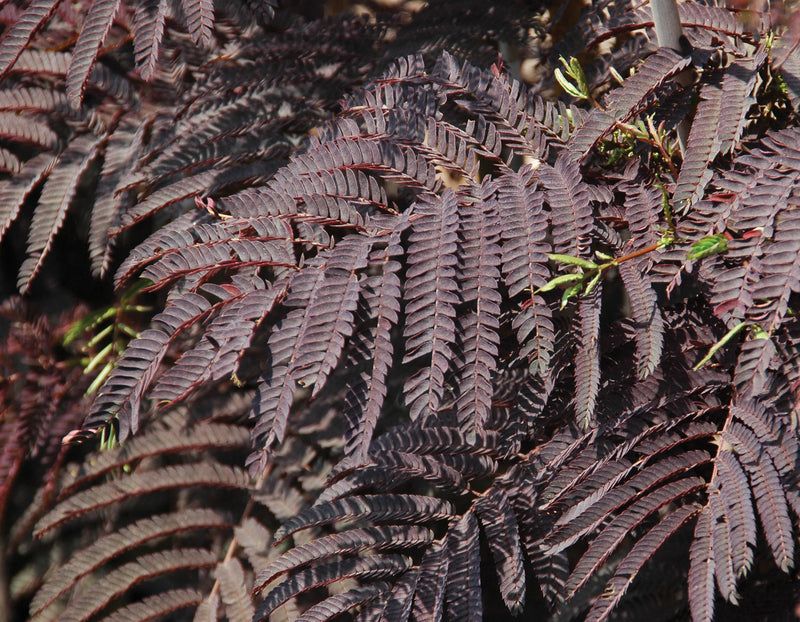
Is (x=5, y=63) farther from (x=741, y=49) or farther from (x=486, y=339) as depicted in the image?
(x=741, y=49)

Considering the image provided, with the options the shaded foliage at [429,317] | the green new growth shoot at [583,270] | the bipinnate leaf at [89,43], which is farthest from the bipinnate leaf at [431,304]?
the bipinnate leaf at [89,43]

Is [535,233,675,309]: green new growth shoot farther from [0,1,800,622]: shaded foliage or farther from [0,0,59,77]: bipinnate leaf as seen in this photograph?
[0,0,59,77]: bipinnate leaf

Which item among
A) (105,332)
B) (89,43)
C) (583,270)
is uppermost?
(89,43)

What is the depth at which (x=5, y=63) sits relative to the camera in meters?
0.90

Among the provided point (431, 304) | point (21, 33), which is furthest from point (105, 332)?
point (431, 304)

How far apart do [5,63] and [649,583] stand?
1260 mm

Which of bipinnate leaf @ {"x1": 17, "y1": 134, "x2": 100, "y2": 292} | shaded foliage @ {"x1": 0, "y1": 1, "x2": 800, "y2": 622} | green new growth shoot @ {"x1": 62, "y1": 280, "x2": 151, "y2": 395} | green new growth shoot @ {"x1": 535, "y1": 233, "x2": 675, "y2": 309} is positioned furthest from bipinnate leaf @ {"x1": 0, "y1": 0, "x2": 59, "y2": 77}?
green new growth shoot @ {"x1": 535, "y1": 233, "x2": 675, "y2": 309}

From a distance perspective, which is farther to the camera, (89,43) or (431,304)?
(89,43)

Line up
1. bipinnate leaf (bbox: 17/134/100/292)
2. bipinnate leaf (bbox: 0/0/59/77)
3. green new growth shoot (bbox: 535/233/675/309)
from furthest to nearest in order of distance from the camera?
bipinnate leaf (bbox: 17/134/100/292) < bipinnate leaf (bbox: 0/0/59/77) < green new growth shoot (bbox: 535/233/675/309)

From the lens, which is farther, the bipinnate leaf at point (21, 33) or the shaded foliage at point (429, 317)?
the bipinnate leaf at point (21, 33)

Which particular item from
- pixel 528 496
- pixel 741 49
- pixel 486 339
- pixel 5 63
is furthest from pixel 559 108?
pixel 5 63

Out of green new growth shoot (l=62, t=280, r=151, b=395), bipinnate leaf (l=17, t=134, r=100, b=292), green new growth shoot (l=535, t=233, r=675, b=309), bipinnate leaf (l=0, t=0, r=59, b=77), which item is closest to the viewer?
green new growth shoot (l=535, t=233, r=675, b=309)

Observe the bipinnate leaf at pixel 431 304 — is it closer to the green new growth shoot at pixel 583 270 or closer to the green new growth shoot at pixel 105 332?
the green new growth shoot at pixel 583 270

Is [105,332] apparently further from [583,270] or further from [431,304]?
[583,270]
